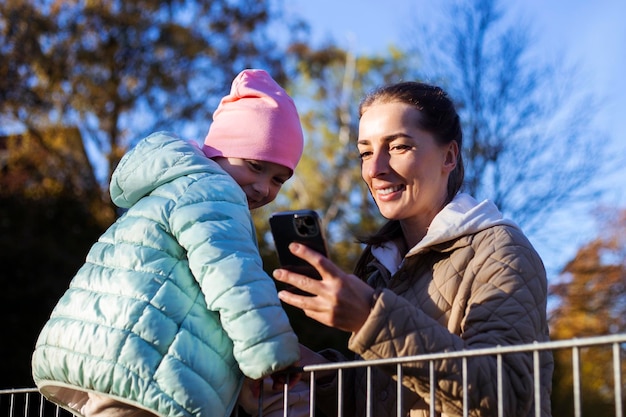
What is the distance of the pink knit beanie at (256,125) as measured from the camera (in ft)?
10.8

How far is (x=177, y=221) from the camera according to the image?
2.62 metres

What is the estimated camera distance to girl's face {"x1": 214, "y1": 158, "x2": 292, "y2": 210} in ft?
10.7

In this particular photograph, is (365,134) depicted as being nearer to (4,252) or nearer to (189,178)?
(189,178)

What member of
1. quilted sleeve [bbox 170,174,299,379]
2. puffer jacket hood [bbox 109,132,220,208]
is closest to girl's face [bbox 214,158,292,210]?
puffer jacket hood [bbox 109,132,220,208]

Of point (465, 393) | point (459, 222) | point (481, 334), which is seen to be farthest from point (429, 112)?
point (465, 393)

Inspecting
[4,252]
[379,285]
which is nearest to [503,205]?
[4,252]

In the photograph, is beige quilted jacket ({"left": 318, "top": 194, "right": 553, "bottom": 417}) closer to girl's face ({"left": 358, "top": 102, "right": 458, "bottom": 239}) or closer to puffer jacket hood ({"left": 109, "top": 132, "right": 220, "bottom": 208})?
girl's face ({"left": 358, "top": 102, "right": 458, "bottom": 239})

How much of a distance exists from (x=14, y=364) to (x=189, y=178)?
8.74 meters

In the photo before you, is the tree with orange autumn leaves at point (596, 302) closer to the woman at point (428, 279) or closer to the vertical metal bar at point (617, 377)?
the woman at point (428, 279)

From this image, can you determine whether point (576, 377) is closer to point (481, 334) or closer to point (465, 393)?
point (465, 393)

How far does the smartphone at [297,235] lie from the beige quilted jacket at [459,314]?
23cm

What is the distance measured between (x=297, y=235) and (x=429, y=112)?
0.87m

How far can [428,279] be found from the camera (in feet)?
9.37

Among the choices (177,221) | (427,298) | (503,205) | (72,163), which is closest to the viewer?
(177,221)
